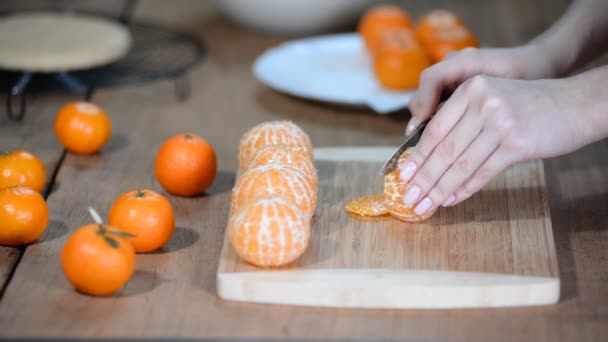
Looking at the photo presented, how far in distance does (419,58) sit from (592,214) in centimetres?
77

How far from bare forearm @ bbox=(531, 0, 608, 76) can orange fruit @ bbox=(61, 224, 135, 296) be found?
3.89 feet

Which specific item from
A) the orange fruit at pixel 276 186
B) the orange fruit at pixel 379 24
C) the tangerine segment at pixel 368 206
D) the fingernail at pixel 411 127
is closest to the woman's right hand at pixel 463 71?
the fingernail at pixel 411 127

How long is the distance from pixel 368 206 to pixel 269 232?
340 millimetres

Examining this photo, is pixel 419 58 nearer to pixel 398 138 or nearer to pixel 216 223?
pixel 398 138

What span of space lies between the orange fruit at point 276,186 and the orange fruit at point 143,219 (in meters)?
0.15

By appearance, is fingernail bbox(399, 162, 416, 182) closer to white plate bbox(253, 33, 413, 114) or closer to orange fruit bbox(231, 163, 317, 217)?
orange fruit bbox(231, 163, 317, 217)

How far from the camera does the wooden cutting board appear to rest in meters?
1.47

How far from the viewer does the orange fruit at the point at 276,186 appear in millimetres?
1621

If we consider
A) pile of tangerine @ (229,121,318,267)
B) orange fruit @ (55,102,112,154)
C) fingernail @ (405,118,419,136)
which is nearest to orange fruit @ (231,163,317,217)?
pile of tangerine @ (229,121,318,267)

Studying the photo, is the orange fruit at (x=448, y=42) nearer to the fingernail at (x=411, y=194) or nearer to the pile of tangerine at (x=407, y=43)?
the pile of tangerine at (x=407, y=43)

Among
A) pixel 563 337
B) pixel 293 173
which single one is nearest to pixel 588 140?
pixel 563 337

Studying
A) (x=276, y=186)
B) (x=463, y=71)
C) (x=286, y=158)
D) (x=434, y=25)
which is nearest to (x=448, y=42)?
(x=434, y=25)

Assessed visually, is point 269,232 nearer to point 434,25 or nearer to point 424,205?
point 424,205

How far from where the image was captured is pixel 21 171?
1.83 meters
